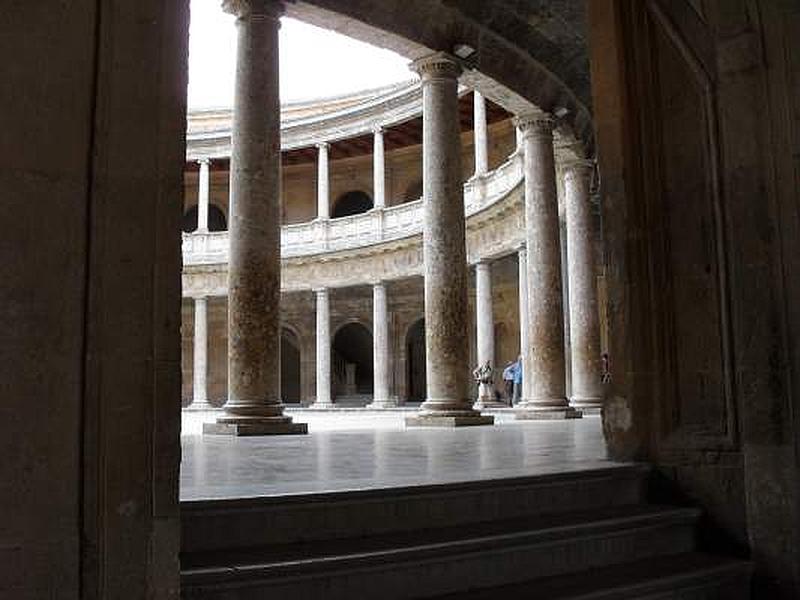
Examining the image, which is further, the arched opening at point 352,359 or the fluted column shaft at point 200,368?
the arched opening at point 352,359

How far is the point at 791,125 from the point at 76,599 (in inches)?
177

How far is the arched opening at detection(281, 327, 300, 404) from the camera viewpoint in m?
34.1

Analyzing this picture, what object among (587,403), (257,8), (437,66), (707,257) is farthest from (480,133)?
(707,257)

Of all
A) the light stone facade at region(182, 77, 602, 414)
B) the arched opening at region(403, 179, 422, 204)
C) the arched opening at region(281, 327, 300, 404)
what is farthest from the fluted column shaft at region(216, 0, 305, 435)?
the arched opening at region(281, 327, 300, 404)

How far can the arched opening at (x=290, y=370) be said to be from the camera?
112ft

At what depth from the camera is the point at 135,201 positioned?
9.27 feet

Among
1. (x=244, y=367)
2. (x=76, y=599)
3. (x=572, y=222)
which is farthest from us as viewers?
(x=572, y=222)

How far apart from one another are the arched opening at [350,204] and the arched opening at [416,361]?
563 cm

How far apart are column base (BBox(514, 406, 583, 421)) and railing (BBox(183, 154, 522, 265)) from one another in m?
9.62

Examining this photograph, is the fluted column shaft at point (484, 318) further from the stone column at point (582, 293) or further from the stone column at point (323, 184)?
the stone column at point (323, 184)

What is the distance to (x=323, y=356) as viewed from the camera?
26688 millimetres

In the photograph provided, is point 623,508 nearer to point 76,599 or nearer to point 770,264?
point 770,264

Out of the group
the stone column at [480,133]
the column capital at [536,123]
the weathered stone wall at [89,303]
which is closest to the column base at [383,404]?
the stone column at [480,133]

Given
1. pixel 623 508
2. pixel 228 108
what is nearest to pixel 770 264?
pixel 623 508
